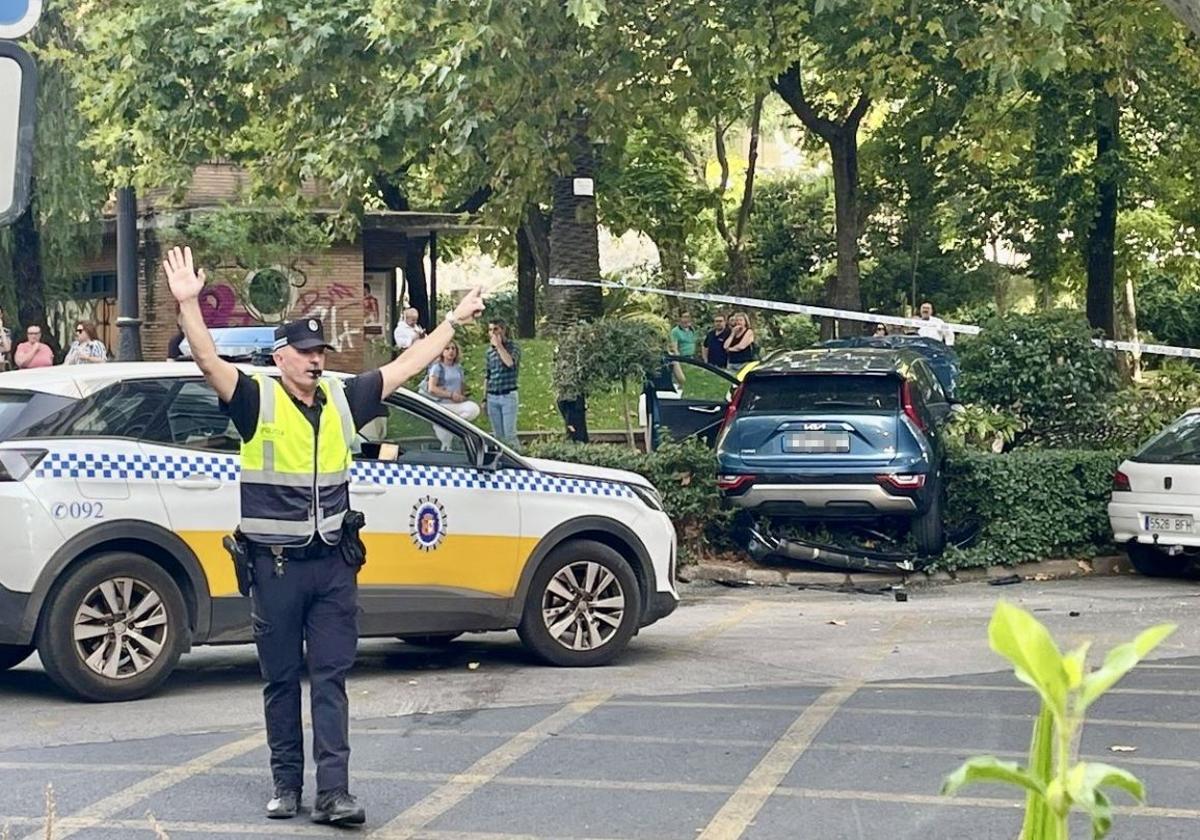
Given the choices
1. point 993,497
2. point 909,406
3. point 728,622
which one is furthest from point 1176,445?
point 728,622

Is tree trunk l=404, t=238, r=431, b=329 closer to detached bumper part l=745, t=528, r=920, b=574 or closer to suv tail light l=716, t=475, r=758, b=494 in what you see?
suv tail light l=716, t=475, r=758, b=494

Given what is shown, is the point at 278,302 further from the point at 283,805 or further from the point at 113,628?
the point at 283,805

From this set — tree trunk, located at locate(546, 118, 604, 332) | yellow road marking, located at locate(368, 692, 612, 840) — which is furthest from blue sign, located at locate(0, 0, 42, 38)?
tree trunk, located at locate(546, 118, 604, 332)

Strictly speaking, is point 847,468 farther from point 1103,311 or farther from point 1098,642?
point 1103,311

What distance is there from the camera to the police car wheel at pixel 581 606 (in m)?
9.49

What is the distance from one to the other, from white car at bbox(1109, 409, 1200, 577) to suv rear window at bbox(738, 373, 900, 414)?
6.48 feet

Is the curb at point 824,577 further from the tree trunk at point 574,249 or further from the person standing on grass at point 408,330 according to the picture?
the person standing on grass at point 408,330

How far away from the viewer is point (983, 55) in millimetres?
13719

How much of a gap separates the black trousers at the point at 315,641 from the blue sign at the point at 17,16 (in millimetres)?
2391

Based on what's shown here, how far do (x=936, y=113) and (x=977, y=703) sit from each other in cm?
1543

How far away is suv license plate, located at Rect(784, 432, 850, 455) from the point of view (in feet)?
44.4

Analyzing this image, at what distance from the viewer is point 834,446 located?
44.4ft

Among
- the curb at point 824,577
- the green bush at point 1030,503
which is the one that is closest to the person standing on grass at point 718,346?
the green bush at point 1030,503

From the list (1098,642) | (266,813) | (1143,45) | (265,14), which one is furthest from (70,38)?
(266,813)
